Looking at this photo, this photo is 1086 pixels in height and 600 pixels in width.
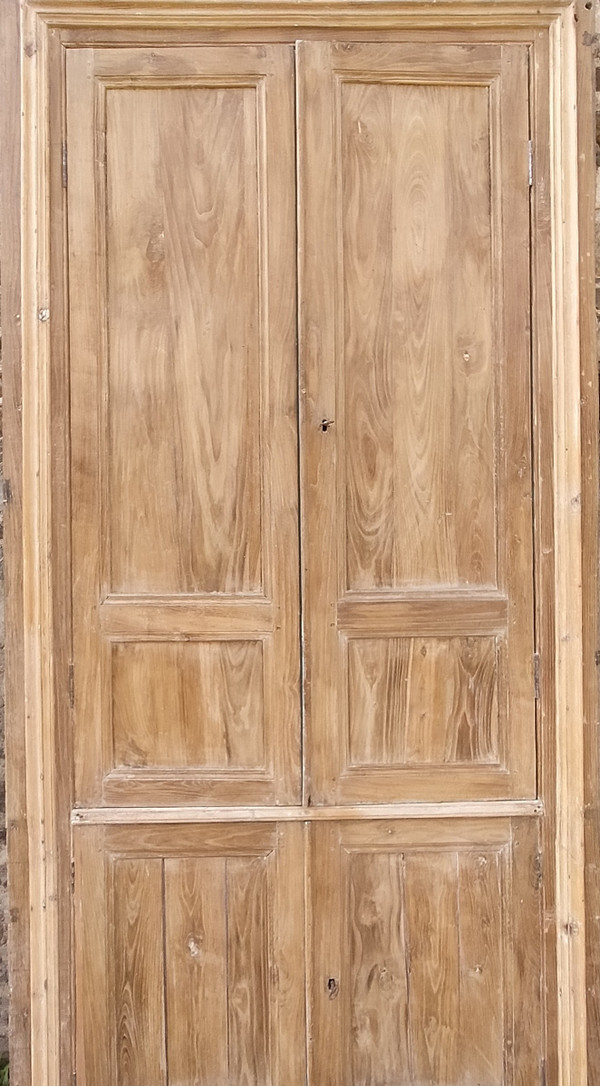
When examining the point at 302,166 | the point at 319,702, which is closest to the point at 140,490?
the point at 319,702

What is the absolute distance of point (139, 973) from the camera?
2.32 metres

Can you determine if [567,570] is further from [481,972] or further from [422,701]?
[481,972]

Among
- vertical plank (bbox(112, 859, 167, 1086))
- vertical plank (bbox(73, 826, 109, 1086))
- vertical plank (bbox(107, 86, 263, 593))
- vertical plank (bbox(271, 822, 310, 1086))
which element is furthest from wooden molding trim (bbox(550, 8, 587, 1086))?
vertical plank (bbox(73, 826, 109, 1086))

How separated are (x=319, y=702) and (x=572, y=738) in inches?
26.3

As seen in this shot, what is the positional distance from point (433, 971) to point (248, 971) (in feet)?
1.60

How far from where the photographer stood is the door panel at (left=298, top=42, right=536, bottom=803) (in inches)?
90.4

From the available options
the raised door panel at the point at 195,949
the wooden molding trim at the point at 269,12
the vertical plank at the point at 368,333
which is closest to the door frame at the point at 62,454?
the wooden molding trim at the point at 269,12

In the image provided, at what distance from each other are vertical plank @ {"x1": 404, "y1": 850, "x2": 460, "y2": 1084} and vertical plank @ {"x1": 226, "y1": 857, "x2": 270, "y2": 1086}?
1.25ft

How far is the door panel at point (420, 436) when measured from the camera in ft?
7.53

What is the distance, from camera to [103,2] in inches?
88.0

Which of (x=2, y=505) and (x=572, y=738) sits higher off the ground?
(x=2, y=505)

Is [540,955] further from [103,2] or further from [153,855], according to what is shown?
[103,2]

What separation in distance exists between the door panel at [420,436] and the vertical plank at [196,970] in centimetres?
39

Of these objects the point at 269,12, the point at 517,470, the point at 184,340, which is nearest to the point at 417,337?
the point at 517,470
